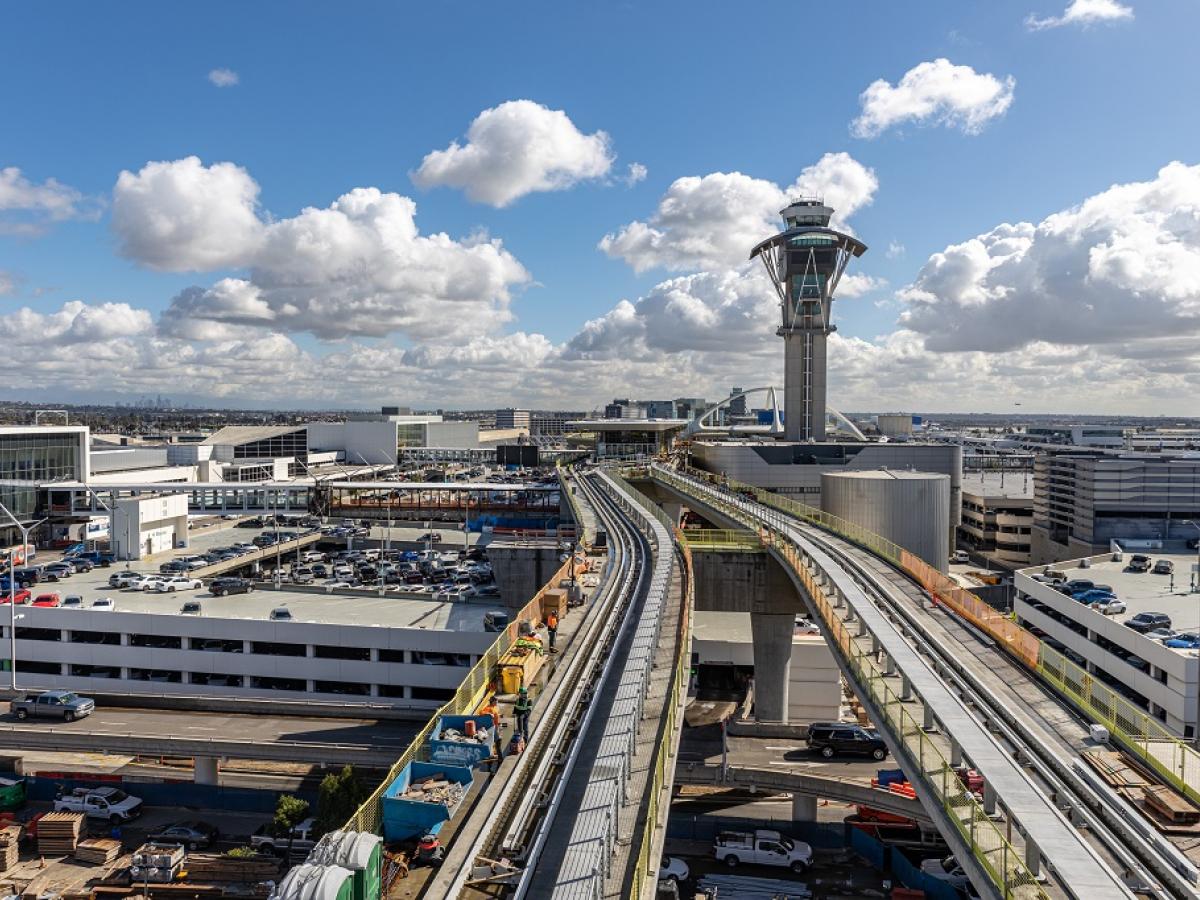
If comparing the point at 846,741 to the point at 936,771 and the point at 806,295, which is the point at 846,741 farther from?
the point at 806,295

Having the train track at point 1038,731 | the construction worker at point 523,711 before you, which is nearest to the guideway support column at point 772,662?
the train track at point 1038,731

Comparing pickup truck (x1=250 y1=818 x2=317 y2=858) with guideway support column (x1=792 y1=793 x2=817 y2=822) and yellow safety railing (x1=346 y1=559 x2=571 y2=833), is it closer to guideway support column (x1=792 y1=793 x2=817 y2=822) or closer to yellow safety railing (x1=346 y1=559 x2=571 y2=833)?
yellow safety railing (x1=346 y1=559 x2=571 y2=833)

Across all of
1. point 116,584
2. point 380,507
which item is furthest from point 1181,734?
point 380,507

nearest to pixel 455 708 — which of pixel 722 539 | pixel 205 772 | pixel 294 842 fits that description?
pixel 294 842

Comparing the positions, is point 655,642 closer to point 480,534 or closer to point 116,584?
point 116,584

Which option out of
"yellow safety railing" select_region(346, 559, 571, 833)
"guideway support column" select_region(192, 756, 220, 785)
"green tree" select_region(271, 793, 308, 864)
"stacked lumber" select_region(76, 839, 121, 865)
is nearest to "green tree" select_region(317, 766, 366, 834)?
"green tree" select_region(271, 793, 308, 864)

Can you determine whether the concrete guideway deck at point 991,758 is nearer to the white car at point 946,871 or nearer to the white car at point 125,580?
A: the white car at point 946,871
